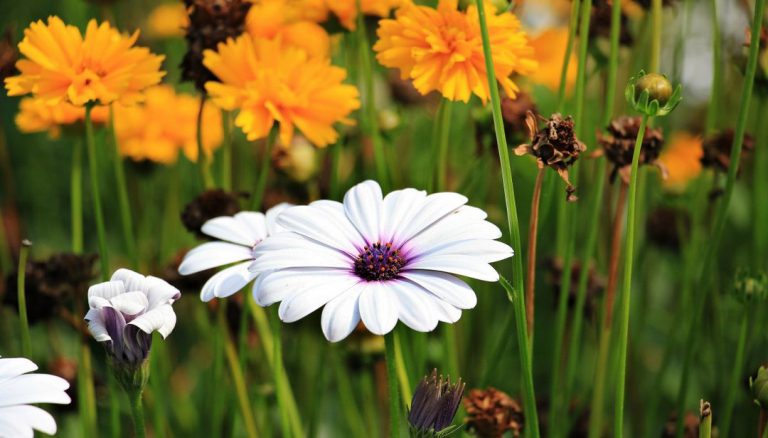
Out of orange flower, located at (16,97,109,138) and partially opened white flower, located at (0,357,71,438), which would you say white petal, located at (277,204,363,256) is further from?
orange flower, located at (16,97,109,138)

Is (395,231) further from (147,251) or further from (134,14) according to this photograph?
(134,14)

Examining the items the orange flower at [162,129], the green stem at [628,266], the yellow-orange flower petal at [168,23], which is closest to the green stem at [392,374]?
the green stem at [628,266]

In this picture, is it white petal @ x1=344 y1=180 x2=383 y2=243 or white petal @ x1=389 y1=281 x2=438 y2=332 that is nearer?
white petal @ x1=389 y1=281 x2=438 y2=332

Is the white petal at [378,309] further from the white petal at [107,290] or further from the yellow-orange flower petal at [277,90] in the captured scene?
the yellow-orange flower petal at [277,90]

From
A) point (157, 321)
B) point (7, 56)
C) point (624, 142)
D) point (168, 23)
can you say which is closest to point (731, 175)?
point (624, 142)

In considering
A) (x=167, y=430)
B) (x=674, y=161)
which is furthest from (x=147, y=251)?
(x=674, y=161)

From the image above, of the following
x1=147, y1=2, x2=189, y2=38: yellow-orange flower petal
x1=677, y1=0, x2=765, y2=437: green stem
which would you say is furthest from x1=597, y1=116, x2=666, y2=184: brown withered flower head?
x1=147, y1=2, x2=189, y2=38: yellow-orange flower petal

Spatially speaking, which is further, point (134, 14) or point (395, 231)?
point (134, 14)

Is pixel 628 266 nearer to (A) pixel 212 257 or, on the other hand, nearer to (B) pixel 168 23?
(A) pixel 212 257

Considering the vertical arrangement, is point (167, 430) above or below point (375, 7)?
below
